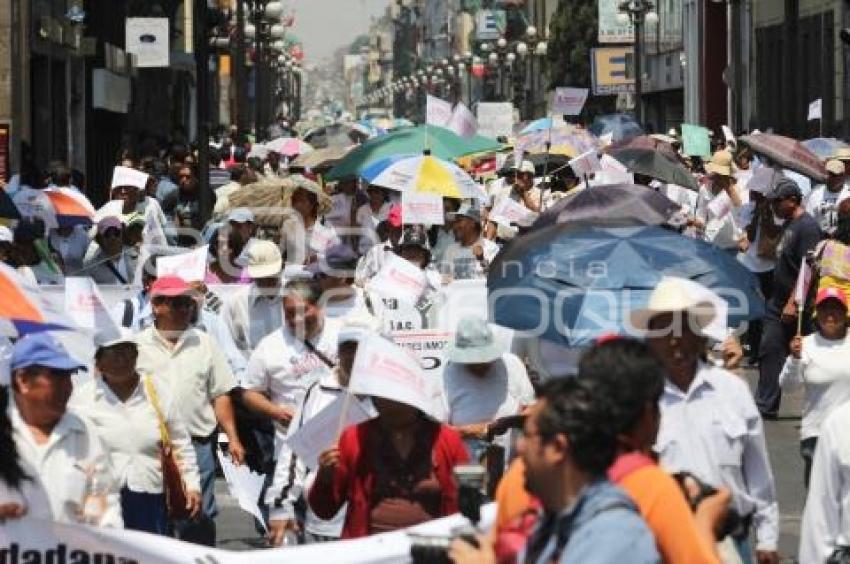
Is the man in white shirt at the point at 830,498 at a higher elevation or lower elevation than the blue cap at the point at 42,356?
lower

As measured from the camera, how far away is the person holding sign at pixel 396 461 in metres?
8.23

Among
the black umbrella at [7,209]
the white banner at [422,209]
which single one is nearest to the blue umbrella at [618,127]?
the white banner at [422,209]

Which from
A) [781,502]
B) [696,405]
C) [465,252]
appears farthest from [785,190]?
[696,405]

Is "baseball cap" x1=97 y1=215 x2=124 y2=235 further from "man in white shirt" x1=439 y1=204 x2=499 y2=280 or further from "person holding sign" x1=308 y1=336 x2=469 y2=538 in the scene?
"person holding sign" x1=308 y1=336 x2=469 y2=538

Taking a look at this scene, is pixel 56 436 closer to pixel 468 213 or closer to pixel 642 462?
pixel 642 462

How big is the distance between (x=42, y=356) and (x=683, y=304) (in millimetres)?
2009

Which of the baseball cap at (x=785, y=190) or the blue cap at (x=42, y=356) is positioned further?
the baseball cap at (x=785, y=190)

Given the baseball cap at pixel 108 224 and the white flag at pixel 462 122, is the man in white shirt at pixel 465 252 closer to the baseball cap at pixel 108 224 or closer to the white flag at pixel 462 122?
the baseball cap at pixel 108 224

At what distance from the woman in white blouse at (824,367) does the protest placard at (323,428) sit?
120 inches

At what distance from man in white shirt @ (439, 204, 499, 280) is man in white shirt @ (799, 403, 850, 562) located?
929cm

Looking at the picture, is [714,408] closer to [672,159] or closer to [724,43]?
[672,159]

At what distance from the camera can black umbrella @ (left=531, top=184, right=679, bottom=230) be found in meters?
14.7

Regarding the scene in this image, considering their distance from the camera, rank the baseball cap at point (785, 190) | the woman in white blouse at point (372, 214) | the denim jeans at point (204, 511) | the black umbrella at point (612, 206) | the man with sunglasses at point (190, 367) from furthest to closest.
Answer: the woman in white blouse at point (372, 214), the baseball cap at point (785, 190), the black umbrella at point (612, 206), the man with sunglasses at point (190, 367), the denim jeans at point (204, 511)

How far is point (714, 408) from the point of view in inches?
320
